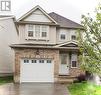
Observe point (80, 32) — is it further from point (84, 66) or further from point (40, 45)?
point (40, 45)

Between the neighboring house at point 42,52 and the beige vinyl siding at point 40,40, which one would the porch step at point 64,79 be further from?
the beige vinyl siding at point 40,40

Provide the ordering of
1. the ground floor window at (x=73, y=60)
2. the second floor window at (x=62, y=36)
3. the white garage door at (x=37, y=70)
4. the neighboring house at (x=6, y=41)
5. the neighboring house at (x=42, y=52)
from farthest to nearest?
the neighboring house at (x=6, y=41), the second floor window at (x=62, y=36), the ground floor window at (x=73, y=60), the neighboring house at (x=42, y=52), the white garage door at (x=37, y=70)

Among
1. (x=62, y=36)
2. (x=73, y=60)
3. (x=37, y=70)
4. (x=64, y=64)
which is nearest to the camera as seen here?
(x=37, y=70)

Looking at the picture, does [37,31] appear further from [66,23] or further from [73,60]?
[66,23]

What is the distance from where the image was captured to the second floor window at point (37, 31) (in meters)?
37.3

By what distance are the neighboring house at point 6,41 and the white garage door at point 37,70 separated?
7.13 m

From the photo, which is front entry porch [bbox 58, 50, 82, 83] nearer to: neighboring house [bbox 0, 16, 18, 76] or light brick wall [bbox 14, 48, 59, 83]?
light brick wall [bbox 14, 48, 59, 83]

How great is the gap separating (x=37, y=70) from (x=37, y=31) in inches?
173

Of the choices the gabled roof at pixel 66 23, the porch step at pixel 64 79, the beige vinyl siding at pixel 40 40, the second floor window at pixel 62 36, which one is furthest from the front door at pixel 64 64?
the gabled roof at pixel 66 23

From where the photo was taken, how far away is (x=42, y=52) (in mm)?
36094

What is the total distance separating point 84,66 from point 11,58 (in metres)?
23.5

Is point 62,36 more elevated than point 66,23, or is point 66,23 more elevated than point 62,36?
point 66,23

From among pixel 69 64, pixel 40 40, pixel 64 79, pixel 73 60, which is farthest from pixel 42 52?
pixel 73 60

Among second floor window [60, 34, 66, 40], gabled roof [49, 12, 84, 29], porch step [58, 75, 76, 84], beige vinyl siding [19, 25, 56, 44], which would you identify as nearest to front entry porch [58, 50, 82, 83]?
porch step [58, 75, 76, 84]
